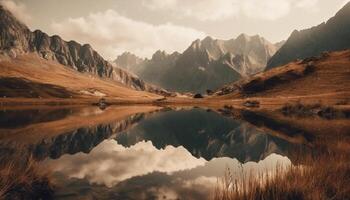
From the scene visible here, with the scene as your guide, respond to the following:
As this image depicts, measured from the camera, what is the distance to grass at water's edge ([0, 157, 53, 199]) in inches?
605

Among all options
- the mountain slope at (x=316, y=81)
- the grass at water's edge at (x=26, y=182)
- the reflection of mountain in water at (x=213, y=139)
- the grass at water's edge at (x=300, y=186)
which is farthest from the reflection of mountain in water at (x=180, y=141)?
the mountain slope at (x=316, y=81)

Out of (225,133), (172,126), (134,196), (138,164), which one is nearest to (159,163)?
(138,164)

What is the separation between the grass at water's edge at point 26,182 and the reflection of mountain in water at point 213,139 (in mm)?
19773

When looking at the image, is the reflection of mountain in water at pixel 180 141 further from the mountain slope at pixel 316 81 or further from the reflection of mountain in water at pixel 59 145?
the mountain slope at pixel 316 81

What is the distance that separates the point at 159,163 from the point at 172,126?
44.0 meters

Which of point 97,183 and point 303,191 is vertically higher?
point 303,191

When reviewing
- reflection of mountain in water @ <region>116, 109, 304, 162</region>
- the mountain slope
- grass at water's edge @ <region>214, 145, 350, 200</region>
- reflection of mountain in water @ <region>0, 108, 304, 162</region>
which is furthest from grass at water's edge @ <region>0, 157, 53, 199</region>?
the mountain slope

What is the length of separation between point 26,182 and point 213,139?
43.8 m

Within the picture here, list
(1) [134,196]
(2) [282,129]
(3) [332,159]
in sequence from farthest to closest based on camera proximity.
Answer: (2) [282,129] < (1) [134,196] < (3) [332,159]

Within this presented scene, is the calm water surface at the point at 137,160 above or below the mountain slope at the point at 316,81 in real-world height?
below

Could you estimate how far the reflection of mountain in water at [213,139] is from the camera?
40938 millimetres

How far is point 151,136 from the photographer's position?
2430 inches

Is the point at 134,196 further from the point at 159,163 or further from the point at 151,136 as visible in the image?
the point at 151,136

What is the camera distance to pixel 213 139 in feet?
192
